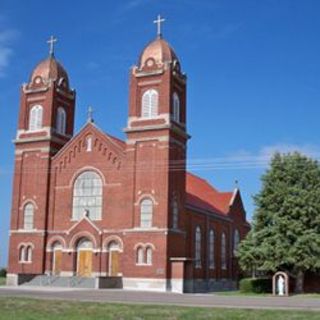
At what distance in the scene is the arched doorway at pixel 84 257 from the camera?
53906mm

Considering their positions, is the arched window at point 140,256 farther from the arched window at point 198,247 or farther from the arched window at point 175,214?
the arched window at point 198,247

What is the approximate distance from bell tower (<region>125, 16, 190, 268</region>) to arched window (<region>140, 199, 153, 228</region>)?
30cm

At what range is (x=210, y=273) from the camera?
6109 cm

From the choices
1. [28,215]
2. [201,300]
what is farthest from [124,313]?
[28,215]

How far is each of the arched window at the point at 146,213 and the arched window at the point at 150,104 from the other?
24.4 ft

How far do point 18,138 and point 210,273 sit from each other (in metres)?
22.5

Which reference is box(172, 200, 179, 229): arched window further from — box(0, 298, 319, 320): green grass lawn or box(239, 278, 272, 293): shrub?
box(0, 298, 319, 320): green grass lawn

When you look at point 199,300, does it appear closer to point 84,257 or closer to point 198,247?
point 84,257

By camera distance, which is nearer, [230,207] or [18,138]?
[18,138]

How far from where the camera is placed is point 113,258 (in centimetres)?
5300

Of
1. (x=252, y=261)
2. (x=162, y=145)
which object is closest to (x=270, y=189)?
(x=252, y=261)

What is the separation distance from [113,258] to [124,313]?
2964 cm

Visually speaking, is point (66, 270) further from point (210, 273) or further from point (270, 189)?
point (270, 189)

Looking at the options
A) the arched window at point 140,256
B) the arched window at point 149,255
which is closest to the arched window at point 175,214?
the arched window at point 149,255
